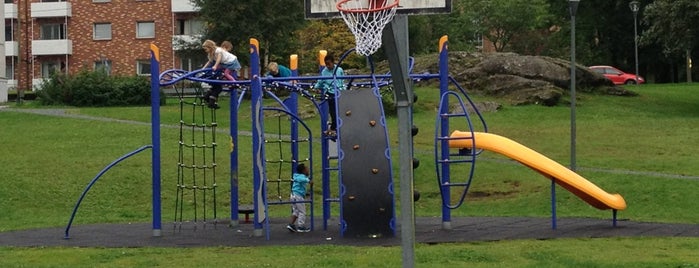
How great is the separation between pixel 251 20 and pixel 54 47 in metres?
26.2

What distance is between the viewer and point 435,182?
25.9 m

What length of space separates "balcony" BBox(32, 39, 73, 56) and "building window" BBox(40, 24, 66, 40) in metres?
0.52

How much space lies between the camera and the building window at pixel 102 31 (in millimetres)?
69875

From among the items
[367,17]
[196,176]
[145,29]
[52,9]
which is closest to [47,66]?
[52,9]

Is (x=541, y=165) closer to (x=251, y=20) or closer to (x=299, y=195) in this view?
(x=299, y=195)

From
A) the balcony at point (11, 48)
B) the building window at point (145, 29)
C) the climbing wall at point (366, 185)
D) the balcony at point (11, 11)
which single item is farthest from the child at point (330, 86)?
the balcony at point (11, 48)

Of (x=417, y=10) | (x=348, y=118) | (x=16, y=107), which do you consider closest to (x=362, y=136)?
(x=348, y=118)

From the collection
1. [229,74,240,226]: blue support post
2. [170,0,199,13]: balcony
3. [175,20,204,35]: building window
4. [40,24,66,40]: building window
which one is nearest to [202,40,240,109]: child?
[229,74,240,226]: blue support post

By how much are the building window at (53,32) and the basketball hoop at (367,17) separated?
63.9 meters

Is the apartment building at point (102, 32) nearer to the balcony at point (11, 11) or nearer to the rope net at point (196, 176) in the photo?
the balcony at point (11, 11)

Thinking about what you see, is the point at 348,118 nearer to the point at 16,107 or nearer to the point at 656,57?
the point at 16,107

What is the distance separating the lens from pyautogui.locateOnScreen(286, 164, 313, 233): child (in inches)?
701

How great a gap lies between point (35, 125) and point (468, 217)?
1998 centimetres

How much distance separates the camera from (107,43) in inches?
2753
